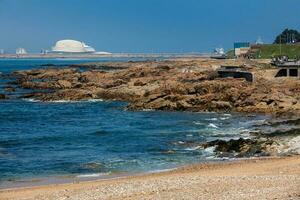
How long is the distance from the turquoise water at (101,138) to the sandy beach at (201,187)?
14.6ft

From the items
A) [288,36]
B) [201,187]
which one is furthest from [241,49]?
[201,187]

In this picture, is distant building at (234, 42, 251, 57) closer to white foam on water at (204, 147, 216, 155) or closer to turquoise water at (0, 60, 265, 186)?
turquoise water at (0, 60, 265, 186)

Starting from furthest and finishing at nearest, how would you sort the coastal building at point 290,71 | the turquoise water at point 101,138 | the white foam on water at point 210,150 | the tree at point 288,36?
the tree at point 288,36, the coastal building at point 290,71, the white foam on water at point 210,150, the turquoise water at point 101,138

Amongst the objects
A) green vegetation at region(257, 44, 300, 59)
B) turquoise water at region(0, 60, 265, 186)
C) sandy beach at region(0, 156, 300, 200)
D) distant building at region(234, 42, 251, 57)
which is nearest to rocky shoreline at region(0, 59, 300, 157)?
turquoise water at region(0, 60, 265, 186)

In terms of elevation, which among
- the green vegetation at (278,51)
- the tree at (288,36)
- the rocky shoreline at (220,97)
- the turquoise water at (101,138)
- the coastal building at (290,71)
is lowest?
the turquoise water at (101,138)

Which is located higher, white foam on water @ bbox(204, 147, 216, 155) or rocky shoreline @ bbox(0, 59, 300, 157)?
rocky shoreline @ bbox(0, 59, 300, 157)

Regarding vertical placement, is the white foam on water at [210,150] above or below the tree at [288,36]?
below

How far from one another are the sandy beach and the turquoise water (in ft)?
14.6

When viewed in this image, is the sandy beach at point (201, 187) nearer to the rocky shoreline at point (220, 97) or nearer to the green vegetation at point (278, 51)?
the rocky shoreline at point (220, 97)

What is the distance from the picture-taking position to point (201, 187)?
18.5 meters

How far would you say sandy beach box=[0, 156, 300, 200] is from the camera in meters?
17.2

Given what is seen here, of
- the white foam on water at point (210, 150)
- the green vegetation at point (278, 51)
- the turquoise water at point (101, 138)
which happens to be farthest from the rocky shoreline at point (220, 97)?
the green vegetation at point (278, 51)

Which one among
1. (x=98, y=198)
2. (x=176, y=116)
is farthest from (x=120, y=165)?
(x=176, y=116)

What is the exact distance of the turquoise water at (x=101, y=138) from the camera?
91.5ft
